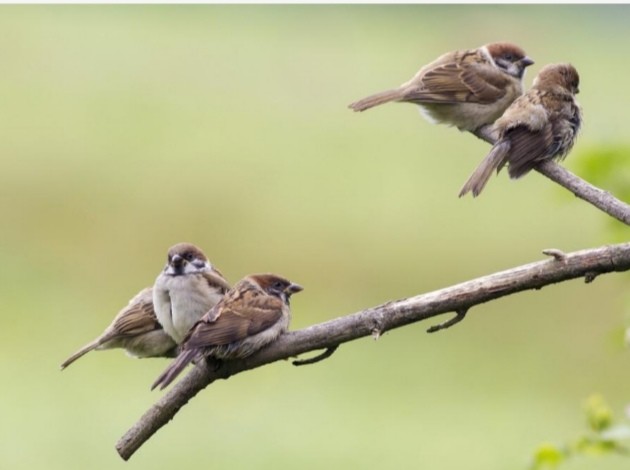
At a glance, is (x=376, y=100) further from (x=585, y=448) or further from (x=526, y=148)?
(x=585, y=448)

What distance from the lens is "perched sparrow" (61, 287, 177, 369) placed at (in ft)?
16.2

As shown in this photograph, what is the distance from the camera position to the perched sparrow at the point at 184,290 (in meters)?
4.77

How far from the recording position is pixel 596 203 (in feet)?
14.3

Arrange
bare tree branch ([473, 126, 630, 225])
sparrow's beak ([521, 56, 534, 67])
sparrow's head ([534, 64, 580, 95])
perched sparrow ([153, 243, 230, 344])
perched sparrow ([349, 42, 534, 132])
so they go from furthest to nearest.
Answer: sparrow's beak ([521, 56, 534, 67])
perched sparrow ([349, 42, 534, 132])
sparrow's head ([534, 64, 580, 95])
perched sparrow ([153, 243, 230, 344])
bare tree branch ([473, 126, 630, 225])

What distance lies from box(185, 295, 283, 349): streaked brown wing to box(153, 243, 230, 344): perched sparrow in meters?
0.39

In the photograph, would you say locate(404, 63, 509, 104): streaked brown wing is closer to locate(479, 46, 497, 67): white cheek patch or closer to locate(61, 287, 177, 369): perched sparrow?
locate(479, 46, 497, 67): white cheek patch

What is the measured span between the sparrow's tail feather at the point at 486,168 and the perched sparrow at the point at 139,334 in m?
1.30

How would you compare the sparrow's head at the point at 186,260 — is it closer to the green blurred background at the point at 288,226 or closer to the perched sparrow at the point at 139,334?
the perched sparrow at the point at 139,334

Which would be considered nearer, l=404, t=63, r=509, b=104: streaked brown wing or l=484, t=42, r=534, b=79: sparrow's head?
l=404, t=63, r=509, b=104: streaked brown wing

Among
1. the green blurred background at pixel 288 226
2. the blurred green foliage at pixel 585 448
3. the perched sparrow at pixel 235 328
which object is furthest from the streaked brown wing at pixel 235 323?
the green blurred background at pixel 288 226

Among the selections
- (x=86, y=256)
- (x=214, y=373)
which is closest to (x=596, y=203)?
(x=214, y=373)

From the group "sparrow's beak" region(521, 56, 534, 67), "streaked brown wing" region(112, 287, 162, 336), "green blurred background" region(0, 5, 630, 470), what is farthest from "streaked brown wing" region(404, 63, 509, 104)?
"green blurred background" region(0, 5, 630, 470)

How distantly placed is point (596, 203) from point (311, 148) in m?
21.0

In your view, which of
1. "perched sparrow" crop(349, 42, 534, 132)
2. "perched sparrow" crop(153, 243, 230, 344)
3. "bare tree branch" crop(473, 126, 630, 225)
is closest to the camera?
"bare tree branch" crop(473, 126, 630, 225)
